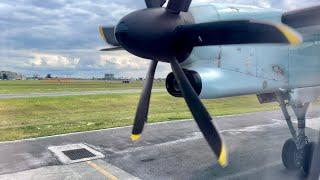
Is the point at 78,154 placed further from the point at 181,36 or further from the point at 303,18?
the point at 303,18

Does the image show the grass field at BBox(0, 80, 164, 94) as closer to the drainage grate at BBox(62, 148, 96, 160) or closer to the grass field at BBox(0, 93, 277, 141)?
the grass field at BBox(0, 93, 277, 141)

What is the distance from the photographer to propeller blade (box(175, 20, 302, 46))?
6620 mm

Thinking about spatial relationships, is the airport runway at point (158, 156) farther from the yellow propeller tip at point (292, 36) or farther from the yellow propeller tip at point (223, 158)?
the yellow propeller tip at point (292, 36)

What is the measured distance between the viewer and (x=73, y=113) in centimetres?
2980

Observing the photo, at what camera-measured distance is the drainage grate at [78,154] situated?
49.6 feet

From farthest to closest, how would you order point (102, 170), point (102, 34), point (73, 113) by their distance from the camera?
point (73, 113), point (102, 170), point (102, 34)

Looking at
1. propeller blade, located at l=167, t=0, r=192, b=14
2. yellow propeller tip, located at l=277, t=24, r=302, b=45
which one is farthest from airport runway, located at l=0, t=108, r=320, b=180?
yellow propeller tip, located at l=277, t=24, r=302, b=45

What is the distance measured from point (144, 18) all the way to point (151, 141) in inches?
445

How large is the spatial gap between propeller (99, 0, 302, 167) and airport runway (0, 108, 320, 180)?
5.04m

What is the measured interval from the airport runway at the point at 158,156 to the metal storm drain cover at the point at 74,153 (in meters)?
0.34

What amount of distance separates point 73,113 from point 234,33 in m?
24.1

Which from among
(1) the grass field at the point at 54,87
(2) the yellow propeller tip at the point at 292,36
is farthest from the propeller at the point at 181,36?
(1) the grass field at the point at 54,87

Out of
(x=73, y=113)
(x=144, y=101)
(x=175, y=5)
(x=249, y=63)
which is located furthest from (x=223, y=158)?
(x=73, y=113)

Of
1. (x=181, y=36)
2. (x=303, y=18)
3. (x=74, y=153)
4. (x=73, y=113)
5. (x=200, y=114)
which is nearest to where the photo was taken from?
(x=181, y=36)
